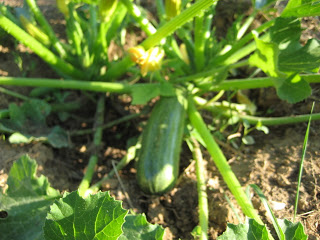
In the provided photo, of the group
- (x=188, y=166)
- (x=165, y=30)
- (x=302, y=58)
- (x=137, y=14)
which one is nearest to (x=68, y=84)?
(x=137, y=14)

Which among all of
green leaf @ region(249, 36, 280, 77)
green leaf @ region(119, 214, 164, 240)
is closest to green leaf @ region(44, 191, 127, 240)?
green leaf @ region(119, 214, 164, 240)

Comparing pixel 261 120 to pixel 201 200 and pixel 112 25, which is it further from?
pixel 112 25

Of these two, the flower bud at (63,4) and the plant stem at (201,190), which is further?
the flower bud at (63,4)

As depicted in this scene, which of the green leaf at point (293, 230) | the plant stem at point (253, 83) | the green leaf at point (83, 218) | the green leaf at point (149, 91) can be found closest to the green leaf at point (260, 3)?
the plant stem at point (253, 83)

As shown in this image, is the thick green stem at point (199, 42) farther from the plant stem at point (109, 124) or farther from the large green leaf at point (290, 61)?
the plant stem at point (109, 124)

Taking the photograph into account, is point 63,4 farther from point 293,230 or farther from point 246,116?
point 293,230

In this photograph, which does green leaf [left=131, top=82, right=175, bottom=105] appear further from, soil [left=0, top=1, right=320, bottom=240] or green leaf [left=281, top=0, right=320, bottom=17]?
green leaf [left=281, top=0, right=320, bottom=17]
